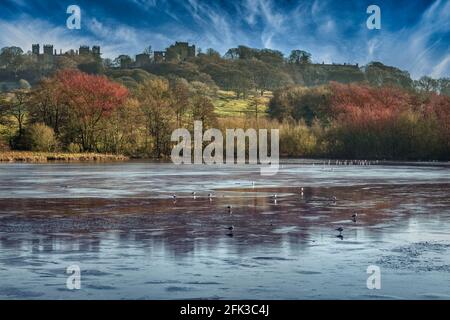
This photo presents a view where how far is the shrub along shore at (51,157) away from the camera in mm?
85312

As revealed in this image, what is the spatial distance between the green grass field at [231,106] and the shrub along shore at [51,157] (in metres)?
40.4

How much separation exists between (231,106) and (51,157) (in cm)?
7147

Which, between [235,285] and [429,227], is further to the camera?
[429,227]

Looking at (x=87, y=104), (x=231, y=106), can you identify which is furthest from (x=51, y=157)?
(x=231, y=106)

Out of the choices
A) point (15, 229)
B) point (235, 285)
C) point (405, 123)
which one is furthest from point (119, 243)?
point (405, 123)

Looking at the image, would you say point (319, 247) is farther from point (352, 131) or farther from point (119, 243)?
point (352, 131)

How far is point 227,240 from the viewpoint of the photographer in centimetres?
2014

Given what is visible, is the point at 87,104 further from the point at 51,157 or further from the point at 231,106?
the point at 231,106

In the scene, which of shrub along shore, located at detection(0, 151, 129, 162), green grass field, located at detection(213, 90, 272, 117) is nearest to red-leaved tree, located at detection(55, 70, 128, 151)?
shrub along shore, located at detection(0, 151, 129, 162)

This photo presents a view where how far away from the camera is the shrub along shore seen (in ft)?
280

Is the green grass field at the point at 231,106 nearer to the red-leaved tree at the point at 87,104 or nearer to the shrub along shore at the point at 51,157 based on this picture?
the red-leaved tree at the point at 87,104
